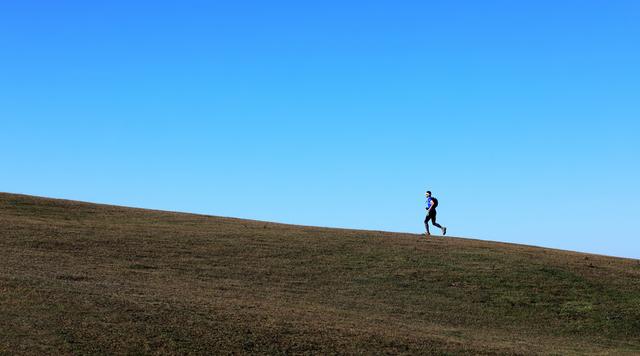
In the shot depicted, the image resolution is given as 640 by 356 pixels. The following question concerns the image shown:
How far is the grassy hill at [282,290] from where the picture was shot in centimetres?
1638

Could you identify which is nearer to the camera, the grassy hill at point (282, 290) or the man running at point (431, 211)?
the grassy hill at point (282, 290)

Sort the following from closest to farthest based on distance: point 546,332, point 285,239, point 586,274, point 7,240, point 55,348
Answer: point 55,348 → point 546,332 → point 7,240 → point 586,274 → point 285,239

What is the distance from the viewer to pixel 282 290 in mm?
23500

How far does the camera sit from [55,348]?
14.6m

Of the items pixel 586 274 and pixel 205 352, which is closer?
pixel 205 352

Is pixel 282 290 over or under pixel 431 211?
under

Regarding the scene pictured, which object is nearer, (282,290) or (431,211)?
(282,290)

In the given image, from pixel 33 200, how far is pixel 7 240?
11714mm

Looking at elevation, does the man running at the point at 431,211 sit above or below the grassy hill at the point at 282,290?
above

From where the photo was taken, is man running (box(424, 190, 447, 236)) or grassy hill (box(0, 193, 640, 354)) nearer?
grassy hill (box(0, 193, 640, 354))

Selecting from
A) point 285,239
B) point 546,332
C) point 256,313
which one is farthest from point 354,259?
point 256,313

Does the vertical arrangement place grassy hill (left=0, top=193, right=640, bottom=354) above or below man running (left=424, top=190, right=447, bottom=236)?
below

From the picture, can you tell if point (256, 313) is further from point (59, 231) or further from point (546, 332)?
point (59, 231)

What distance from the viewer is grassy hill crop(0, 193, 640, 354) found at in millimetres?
16375
